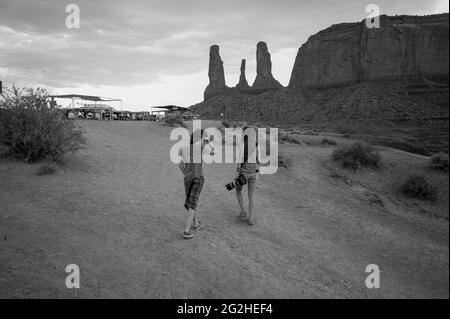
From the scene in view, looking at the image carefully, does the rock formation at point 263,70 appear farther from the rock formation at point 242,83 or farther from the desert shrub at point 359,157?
the desert shrub at point 359,157

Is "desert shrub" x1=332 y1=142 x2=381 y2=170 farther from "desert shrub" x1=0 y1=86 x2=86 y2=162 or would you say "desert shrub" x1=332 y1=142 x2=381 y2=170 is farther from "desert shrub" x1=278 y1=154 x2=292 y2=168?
"desert shrub" x1=0 y1=86 x2=86 y2=162

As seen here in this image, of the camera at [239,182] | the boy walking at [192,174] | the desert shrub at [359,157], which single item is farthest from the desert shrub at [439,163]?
the boy walking at [192,174]

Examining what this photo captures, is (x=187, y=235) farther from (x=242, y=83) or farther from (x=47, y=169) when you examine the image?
(x=242, y=83)

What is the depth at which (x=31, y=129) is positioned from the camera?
32.6 ft

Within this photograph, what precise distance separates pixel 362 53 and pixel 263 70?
4067 centimetres

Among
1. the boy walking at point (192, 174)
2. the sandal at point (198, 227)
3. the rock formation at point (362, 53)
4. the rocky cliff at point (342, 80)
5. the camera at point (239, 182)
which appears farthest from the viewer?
the rock formation at point (362, 53)

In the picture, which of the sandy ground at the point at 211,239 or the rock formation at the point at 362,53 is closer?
the sandy ground at the point at 211,239

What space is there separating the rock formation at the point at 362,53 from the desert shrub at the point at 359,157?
219 ft

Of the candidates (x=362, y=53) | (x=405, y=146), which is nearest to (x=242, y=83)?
(x=362, y=53)

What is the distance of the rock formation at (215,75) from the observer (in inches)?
5222
